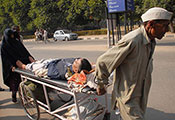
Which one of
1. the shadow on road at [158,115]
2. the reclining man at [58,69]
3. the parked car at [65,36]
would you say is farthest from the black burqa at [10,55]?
the parked car at [65,36]

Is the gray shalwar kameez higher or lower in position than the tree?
lower

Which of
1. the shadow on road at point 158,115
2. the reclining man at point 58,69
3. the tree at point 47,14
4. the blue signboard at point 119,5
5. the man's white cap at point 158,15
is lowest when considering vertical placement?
the shadow on road at point 158,115

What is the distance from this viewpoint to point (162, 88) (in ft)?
14.2

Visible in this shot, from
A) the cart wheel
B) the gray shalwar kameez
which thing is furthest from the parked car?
the gray shalwar kameez

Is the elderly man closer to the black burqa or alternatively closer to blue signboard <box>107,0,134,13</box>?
the black burqa

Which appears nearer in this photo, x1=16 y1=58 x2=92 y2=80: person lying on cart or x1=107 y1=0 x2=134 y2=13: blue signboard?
x1=16 y1=58 x2=92 y2=80: person lying on cart

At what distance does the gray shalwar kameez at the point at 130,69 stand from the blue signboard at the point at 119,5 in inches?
340

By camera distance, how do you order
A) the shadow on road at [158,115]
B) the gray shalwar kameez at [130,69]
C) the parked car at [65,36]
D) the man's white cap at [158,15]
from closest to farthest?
the man's white cap at [158,15] → the gray shalwar kameez at [130,69] → the shadow on road at [158,115] → the parked car at [65,36]

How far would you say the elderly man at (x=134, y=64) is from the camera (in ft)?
5.09

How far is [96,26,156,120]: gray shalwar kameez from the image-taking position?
162 cm

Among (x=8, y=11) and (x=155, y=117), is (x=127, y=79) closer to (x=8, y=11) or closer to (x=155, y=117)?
(x=155, y=117)

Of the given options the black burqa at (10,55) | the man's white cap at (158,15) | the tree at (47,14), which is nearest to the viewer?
the man's white cap at (158,15)

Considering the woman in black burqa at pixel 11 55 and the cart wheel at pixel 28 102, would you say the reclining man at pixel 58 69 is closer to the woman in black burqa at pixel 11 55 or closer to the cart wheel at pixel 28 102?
the cart wheel at pixel 28 102

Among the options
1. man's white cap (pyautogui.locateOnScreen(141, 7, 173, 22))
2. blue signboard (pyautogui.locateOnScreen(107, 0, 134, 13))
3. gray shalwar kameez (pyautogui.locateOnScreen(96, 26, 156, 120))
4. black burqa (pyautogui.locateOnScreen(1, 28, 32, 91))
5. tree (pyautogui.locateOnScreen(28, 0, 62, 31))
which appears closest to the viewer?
man's white cap (pyautogui.locateOnScreen(141, 7, 173, 22))
